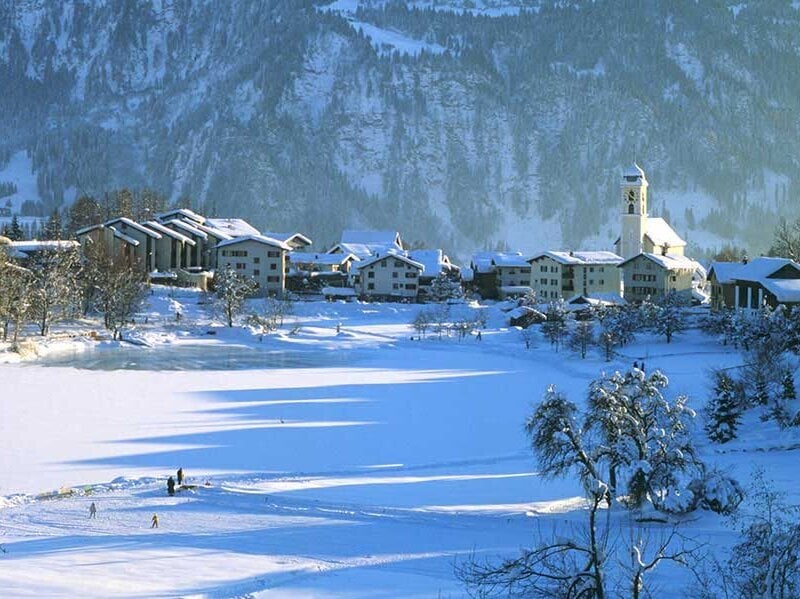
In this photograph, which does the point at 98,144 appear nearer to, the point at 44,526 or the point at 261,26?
the point at 261,26

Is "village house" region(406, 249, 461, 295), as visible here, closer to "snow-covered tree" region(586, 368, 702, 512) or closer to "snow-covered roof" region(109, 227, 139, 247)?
"snow-covered roof" region(109, 227, 139, 247)

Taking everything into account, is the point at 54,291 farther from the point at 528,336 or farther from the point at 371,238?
the point at 371,238

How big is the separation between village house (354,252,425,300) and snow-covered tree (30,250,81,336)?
819 inches

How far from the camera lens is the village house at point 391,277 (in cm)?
7662

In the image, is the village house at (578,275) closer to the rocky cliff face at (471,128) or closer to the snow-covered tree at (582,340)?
the snow-covered tree at (582,340)

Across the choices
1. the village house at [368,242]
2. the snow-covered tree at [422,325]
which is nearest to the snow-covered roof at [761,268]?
the snow-covered tree at [422,325]

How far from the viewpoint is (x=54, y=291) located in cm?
5638

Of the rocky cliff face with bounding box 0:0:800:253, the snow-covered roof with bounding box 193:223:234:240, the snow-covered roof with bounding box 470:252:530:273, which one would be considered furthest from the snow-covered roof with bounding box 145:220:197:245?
the rocky cliff face with bounding box 0:0:800:253

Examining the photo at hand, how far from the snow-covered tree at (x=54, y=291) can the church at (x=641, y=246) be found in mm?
33693

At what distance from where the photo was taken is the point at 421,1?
19838 centimetres

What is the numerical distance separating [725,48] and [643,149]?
101 ft

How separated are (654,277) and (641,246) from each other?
1620 centimetres

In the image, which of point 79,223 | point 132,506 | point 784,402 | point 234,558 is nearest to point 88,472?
point 132,506

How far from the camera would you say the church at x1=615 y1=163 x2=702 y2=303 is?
226ft
